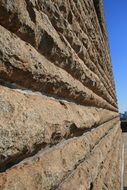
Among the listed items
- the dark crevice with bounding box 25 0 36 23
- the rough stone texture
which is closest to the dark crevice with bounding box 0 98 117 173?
the rough stone texture

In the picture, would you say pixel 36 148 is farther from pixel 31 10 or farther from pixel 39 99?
pixel 31 10

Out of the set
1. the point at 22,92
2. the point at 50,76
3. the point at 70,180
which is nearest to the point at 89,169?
the point at 70,180

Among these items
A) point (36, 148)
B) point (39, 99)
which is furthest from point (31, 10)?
point (36, 148)

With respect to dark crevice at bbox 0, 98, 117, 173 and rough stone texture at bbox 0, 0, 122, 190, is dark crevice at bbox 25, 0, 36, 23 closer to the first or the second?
rough stone texture at bbox 0, 0, 122, 190

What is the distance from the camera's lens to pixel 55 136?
1.27 metres

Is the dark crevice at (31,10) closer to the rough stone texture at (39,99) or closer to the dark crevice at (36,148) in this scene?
the rough stone texture at (39,99)

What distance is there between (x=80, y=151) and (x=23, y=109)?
0.82 metres

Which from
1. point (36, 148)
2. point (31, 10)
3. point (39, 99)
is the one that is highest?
point (31, 10)

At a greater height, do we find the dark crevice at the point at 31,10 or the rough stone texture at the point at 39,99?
the dark crevice at the point at 31,10

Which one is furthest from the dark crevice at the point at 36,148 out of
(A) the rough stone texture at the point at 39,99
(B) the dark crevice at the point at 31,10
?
(B) the dark crevice at the point at 31,10

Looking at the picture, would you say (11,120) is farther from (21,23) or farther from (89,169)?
(89,169)

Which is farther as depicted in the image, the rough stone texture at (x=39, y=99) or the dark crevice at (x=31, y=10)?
the dark crevice at (x=31, y=10)

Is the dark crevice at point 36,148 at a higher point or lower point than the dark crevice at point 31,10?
lower

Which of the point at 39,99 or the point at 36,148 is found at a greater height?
the point at 39,99
